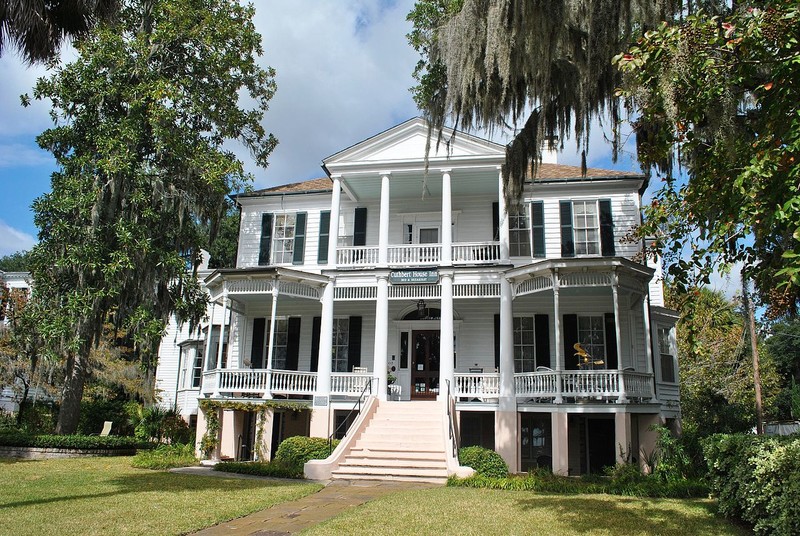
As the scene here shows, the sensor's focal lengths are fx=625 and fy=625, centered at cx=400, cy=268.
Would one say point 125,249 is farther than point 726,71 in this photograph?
Yes

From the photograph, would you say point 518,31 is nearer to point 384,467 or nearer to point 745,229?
point 745,229

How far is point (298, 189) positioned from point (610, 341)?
444 inches

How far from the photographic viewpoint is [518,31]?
32.8 ft

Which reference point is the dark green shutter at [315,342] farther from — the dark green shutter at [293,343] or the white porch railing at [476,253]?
the white porch railing at [476,253]

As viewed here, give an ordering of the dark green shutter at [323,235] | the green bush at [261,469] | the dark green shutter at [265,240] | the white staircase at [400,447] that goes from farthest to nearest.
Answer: the dark green shutter at [265,240] → the dark green shutter at [323,235] → the green bush at [261,469] → the white staircase at [400,447]

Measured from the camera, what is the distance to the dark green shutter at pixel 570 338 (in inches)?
723

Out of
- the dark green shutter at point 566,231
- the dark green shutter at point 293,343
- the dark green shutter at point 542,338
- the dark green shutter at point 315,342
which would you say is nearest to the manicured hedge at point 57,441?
the dark green shutter at point 293,343

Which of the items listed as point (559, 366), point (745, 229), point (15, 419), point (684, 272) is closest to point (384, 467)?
point (559, 366)

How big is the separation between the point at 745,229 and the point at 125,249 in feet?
51.1

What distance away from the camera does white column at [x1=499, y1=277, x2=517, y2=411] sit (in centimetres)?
1625

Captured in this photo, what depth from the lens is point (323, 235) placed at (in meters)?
20.7

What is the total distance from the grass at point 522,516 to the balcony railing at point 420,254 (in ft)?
26.4

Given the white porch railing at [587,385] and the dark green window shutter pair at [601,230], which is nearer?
the white porch railing at [587,385]

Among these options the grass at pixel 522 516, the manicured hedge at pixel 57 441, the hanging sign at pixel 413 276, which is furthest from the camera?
the hanging sign at pixel 413 276
